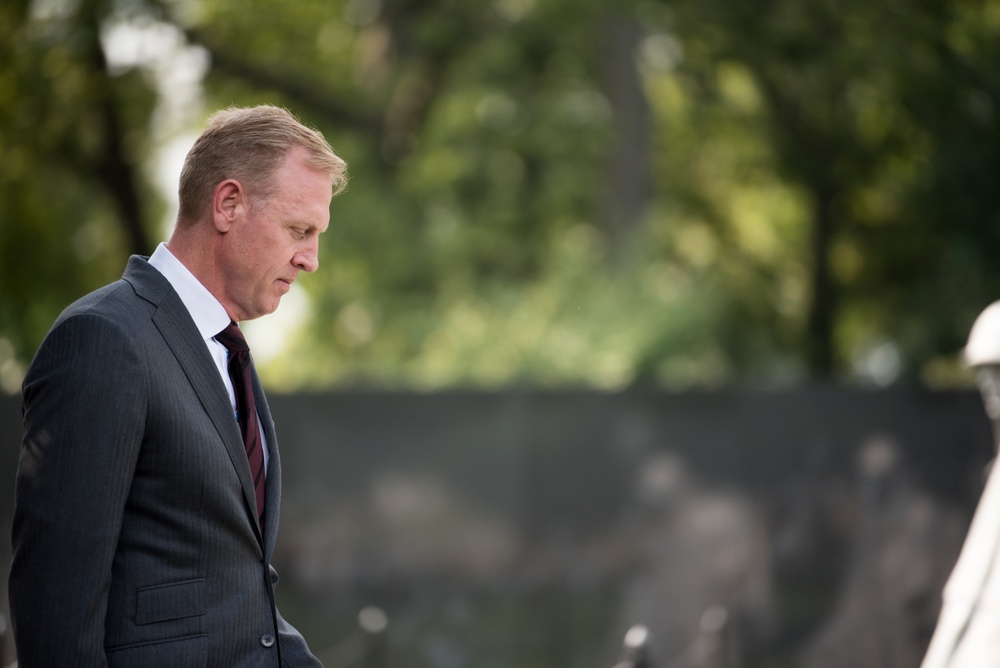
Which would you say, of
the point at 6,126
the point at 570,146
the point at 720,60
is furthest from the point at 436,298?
the point at 6,126

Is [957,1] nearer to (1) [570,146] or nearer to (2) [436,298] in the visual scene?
(1) [570,146]

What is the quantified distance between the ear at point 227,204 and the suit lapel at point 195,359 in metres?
0.14

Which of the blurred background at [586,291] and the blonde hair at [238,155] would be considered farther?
the blurred background at [586,291]

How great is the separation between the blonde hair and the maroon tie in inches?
9.1

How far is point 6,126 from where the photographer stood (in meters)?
14.3

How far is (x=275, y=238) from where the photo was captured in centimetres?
210

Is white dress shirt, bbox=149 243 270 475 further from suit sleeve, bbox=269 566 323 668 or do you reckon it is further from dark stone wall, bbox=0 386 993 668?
dark stone wall, bbox=0 386 993 668

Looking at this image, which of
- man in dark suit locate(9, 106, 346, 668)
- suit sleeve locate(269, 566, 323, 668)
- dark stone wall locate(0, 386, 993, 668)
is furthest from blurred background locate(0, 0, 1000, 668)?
man in dark suit locate(9, 106, 346, 668)

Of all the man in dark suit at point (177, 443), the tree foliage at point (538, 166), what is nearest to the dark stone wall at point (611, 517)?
Answer: the tree foliage at point (538, 166)

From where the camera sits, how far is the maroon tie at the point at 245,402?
213 centimetres

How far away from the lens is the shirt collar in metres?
2.06

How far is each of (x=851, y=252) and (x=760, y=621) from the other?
12323 millimetres

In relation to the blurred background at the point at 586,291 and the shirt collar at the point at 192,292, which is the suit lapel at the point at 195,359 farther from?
the blurred background at the point at 586,291

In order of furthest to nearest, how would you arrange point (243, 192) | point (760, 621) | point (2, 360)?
point (2, 360)
point (760, 621)
point (243, 192)
